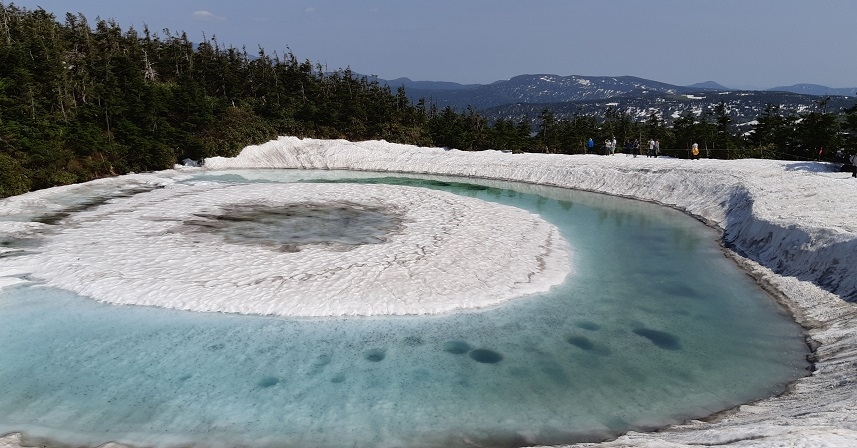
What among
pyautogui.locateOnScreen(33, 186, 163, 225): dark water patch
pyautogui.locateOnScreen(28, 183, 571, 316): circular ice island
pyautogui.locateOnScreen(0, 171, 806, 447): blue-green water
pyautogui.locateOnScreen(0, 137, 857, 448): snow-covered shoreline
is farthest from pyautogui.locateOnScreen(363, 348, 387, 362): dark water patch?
pyautogui.locateOnScreen(33, 186, 163, 225): dark water patch

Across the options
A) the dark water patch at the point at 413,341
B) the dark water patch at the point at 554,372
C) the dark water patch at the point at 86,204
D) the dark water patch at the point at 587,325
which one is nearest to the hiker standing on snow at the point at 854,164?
the dark water patch at the point at 587,325

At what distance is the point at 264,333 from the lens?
1528 centimetres

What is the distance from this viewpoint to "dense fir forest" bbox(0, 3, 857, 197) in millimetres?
42281

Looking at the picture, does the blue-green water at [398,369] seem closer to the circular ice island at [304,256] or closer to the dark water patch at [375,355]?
the dark water patch at [375,355]

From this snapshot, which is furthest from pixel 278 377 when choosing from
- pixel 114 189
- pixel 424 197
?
pixel 114 189

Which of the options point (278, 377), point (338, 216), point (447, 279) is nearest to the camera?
point (278, 377)

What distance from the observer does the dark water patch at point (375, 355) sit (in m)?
13.8

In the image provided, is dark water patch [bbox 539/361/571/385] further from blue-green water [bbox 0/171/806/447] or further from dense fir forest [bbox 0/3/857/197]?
dense fir forest [bbox 0/3/857/197]

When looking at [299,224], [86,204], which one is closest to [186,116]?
[86,204]

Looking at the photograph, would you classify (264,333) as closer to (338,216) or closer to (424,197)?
(338,216)

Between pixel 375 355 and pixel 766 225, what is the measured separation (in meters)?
20.5

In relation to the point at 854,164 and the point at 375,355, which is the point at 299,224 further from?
the point at 854,164

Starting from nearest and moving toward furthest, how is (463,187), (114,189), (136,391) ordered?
(136,391)
(114,189)
(463,187)

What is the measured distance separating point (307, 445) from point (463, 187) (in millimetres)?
38211
